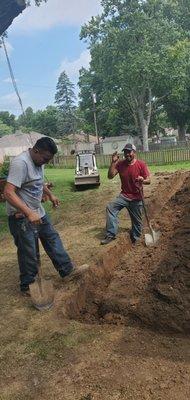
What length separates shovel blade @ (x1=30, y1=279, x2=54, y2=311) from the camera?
16.1 feet

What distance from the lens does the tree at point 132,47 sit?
3825 centimetres

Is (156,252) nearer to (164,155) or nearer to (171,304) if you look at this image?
(171,304)

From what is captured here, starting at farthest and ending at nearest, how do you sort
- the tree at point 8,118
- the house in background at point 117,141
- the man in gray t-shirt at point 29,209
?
the tree at point 8,118, the house in background at point 117,141, the man in gray t-shirt at point 29,209

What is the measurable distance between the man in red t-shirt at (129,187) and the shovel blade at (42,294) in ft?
8.21

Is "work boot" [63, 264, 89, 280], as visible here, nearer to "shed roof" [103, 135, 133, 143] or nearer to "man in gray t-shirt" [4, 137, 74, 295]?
"man in gray t-shirt" [4, 137, 74, 295]

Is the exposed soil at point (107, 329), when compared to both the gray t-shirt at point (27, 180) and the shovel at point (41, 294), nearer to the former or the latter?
the shovel at point (41, 294)

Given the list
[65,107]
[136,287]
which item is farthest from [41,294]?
[65,107]

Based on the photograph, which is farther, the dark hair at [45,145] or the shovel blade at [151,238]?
the shovel blade at [151,238]

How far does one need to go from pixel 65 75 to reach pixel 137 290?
10425 cm

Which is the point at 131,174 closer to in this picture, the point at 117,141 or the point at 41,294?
the point at 41,294

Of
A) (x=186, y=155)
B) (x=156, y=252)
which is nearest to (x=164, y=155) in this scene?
(x=186, y=155)

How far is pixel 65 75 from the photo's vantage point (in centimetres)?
10512

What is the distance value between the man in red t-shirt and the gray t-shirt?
7.89 ft

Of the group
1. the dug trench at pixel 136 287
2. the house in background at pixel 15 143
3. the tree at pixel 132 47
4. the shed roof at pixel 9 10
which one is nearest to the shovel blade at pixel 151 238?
the dug trench at pixel 136 287
